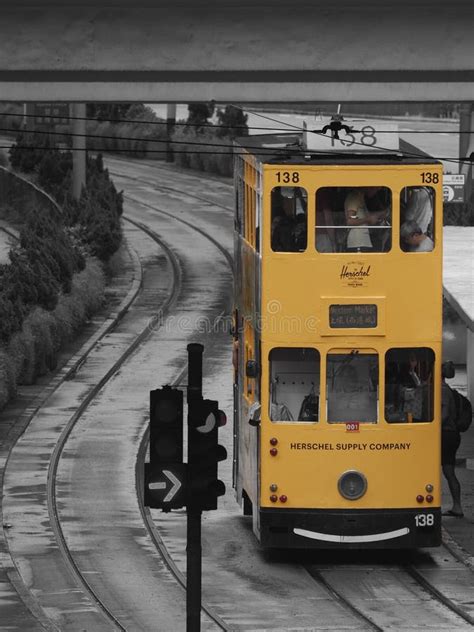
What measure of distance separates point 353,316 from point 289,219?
118cm

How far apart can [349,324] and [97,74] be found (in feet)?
11.7

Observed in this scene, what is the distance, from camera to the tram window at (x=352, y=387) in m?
17.9

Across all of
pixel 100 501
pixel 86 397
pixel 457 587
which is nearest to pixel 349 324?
pixel 457 587

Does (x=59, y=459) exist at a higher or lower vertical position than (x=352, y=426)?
lower

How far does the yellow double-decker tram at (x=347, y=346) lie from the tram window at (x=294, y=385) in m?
0.01

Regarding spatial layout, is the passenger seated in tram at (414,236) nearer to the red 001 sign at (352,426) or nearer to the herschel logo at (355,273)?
the herschel logo at (355,273)

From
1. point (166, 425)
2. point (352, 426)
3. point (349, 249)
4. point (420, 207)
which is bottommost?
point (352, 426)

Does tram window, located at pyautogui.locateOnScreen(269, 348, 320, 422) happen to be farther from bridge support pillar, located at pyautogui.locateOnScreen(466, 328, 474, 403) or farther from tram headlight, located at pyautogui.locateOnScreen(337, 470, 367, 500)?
bridge support pillar, located at pyautogui.locateOnScreen(466, 328, 474, 403)

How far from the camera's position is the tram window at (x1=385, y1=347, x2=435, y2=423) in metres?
17.9

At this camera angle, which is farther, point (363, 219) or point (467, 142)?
point (467, 142)

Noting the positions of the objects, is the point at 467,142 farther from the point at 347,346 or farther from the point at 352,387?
the point at 347,346

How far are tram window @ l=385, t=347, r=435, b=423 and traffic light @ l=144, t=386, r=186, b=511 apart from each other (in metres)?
5.75

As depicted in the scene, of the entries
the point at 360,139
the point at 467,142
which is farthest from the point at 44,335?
the point at 467,142

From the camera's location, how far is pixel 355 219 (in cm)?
1780
